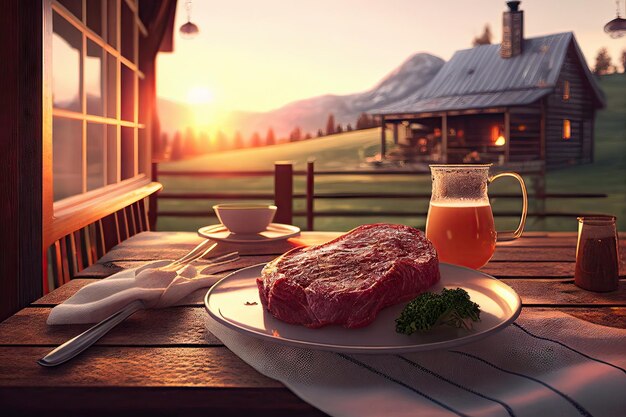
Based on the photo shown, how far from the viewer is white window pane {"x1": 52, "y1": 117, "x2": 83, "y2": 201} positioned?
2.59 m

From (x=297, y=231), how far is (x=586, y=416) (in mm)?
1373

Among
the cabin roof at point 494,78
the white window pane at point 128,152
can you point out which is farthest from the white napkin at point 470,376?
the cabin roof at point 494,78

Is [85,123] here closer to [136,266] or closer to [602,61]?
[136,266]

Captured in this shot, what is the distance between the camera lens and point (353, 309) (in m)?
0.89

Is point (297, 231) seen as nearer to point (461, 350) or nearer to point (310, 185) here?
point (461, 350)

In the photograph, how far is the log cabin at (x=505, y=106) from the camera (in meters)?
19.2

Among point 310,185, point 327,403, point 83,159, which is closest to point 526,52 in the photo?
point 310,185

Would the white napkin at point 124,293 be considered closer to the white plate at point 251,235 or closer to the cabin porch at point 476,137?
the white plate at point 251,235

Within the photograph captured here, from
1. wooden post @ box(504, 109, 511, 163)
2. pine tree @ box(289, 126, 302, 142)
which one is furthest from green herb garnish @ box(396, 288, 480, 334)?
pine tree @ box(289, 126, 302, 142)

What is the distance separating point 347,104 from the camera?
67.7 meters

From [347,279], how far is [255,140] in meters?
39.1

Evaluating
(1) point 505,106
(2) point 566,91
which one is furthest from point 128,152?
(2) point 566,91

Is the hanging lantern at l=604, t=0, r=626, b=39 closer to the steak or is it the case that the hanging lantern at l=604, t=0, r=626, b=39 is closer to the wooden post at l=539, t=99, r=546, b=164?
the wooden post at l=539, t=99, r=546, b=164

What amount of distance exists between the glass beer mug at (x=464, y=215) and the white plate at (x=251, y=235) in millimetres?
604
